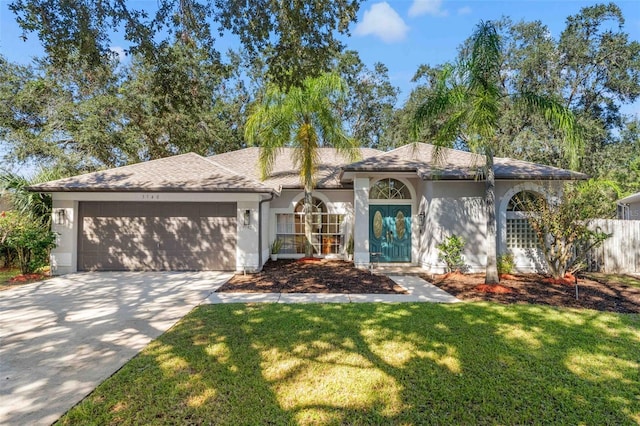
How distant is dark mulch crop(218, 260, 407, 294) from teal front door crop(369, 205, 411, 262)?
1612 millimetres

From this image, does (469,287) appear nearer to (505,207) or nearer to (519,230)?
(505,207)

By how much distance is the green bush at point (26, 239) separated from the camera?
10102 mm

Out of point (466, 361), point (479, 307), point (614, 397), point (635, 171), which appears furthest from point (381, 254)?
point (635, 171)

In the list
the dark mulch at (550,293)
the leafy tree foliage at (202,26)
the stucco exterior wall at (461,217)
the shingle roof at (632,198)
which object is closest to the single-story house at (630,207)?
the shingle roof at (632,198)

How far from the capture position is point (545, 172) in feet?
37.7

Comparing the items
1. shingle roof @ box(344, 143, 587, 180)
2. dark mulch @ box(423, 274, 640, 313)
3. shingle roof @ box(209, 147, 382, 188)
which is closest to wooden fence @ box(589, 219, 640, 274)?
dark mulch @ box(423, 274, 640, 313)

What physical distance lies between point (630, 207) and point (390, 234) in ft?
74.9

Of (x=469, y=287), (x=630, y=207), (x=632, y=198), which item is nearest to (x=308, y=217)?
(x=469, y=287)

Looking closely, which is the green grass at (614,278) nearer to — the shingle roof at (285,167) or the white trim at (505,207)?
the white trim at (505,207)

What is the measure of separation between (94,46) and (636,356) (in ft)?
39.5

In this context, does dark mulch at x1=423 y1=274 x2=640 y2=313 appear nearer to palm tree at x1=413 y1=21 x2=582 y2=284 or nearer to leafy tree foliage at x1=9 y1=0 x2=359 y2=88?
palm tree at x1=413 y1=21 x2=582 y2=284

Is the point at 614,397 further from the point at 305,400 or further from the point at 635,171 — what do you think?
the point at 635,171

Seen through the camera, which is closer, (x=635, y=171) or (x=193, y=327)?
(x=193, y=327)

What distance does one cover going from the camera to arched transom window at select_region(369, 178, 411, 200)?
13.4 m
